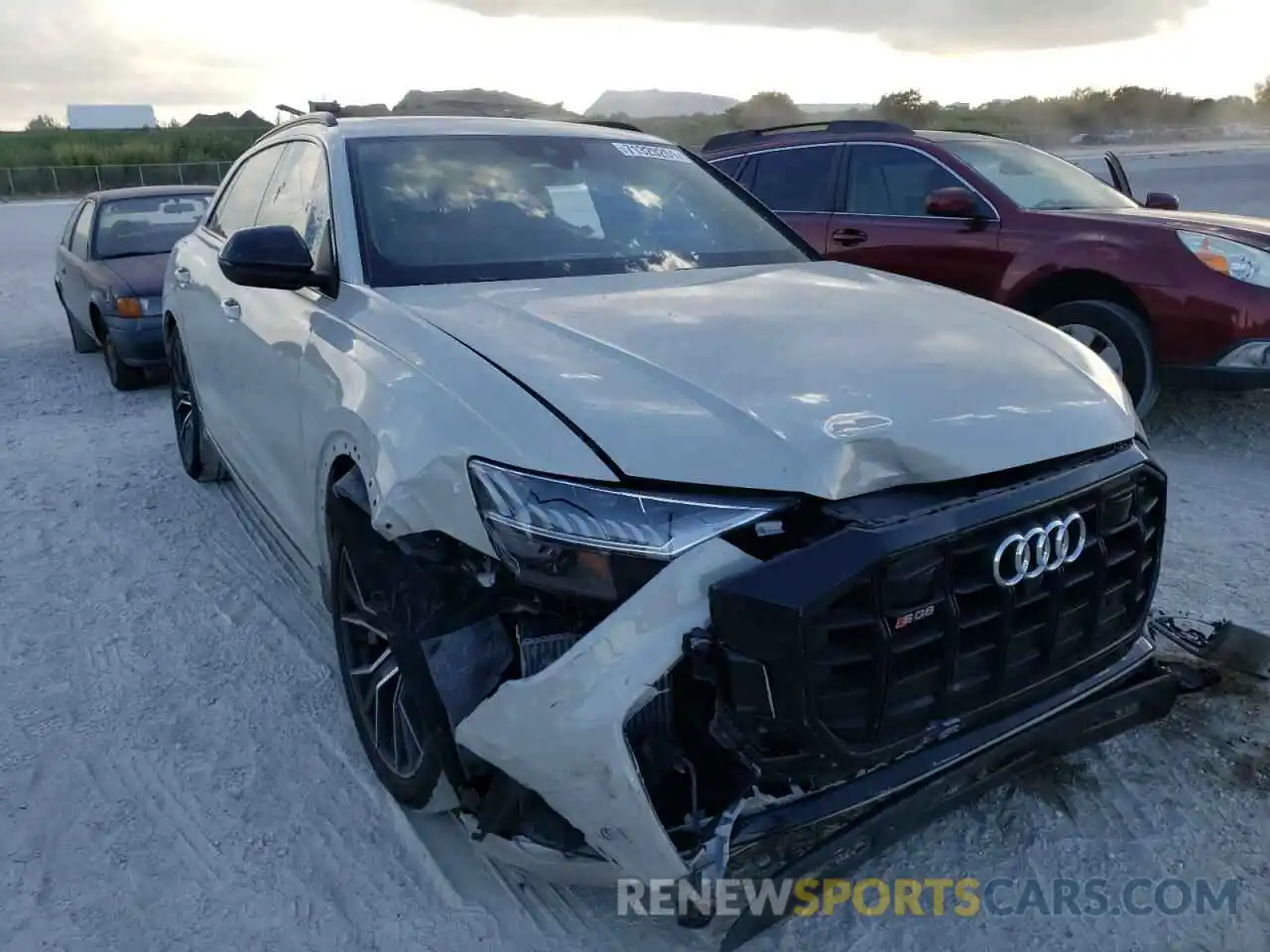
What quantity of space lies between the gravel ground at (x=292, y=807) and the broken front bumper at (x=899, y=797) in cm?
31

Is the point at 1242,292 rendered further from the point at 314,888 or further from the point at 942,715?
the point at 314,888

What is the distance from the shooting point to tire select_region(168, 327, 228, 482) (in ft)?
16.6

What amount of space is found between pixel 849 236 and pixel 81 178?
38595 mm

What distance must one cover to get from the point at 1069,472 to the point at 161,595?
3350 mm

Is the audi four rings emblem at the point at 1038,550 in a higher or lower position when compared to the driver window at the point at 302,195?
lower

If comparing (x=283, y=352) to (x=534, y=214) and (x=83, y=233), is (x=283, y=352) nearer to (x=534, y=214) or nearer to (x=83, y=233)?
(x=534, y=214)

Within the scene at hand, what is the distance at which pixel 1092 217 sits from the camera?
19.4 ft

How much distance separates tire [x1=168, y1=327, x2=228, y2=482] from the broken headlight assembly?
133 inches

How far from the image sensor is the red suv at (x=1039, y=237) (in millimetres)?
5402

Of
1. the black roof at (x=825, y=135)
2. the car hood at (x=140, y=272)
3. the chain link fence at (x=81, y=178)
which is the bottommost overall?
the chain link fence at (x=81, y=178)

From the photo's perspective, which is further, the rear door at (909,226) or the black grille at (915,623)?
the rear door at (909,226)

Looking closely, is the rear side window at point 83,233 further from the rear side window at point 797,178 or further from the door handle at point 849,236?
the door handle at point 849,236

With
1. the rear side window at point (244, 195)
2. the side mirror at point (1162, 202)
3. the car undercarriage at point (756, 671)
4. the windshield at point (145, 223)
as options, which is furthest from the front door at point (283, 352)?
the side mirror at point (1162, 202)

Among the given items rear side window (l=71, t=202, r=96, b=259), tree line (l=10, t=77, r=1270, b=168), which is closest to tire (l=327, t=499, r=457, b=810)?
rear side window (l=71, t=202, r=96, b=259)
